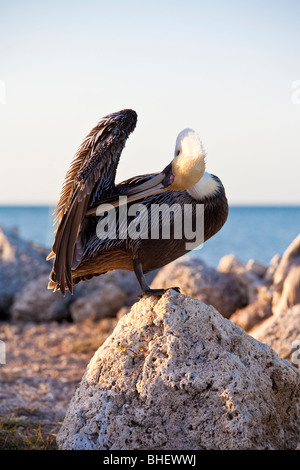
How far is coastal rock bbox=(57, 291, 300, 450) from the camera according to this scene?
3965 millimetres

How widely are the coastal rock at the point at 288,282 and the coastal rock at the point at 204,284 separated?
895mm

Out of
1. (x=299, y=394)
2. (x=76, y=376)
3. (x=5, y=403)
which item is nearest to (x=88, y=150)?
(x=299, y=394)

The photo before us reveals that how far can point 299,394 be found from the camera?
4508mm

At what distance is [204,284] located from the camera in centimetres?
1041

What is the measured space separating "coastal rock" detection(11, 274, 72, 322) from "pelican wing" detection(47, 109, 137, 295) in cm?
828

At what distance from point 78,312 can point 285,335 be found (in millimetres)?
5820

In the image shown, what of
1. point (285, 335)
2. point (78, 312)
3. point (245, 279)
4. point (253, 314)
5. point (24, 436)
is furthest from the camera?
point (78, 312)

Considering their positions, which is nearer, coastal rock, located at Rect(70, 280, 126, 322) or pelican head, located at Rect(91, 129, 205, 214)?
pelican head, located at Rect(91, 129, 205, 214)

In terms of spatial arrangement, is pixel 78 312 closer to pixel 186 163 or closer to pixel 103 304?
pixel 103 304

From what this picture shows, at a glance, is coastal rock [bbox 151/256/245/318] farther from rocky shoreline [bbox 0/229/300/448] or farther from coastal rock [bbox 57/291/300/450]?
coastal rock [bbox 57/291/300/450]
